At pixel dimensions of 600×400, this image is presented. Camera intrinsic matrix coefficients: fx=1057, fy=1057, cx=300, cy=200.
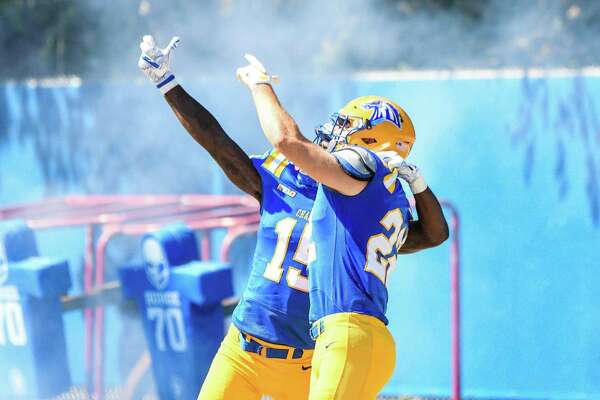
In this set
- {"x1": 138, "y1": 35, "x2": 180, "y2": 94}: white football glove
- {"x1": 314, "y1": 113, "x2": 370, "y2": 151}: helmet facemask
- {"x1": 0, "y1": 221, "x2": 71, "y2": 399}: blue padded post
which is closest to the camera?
{"x1": 314, "y1": 113, "x2": 370, "y2": 151}: helmet facemask

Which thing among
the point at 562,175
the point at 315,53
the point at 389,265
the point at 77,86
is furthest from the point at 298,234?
the point at 315,53

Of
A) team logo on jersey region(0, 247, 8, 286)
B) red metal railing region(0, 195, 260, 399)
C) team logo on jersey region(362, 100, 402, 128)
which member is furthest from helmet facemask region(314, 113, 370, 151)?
team logo on jersey region(0, 247, 8, 286)

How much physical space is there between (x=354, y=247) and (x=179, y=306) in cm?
196

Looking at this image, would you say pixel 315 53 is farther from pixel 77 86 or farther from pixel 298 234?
pixel 298 234

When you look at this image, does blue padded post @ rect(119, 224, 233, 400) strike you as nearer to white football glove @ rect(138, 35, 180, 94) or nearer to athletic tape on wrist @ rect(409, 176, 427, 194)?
white football glove @ rect(138, 35, 180, 94)

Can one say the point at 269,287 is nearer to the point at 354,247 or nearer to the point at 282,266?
the point at 282,266

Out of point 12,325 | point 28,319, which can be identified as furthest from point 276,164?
point 12,325

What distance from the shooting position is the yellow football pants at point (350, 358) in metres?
2.92

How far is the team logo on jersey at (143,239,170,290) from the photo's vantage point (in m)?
4.85

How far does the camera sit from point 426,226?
349cm

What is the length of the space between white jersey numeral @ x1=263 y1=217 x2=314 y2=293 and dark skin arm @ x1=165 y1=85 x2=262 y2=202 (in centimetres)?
18

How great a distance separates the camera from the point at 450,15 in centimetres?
798

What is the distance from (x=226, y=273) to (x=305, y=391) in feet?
4.09

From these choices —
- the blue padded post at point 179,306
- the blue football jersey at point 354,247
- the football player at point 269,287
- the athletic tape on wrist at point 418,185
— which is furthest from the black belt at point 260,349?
the blue padded post at point 179,306
